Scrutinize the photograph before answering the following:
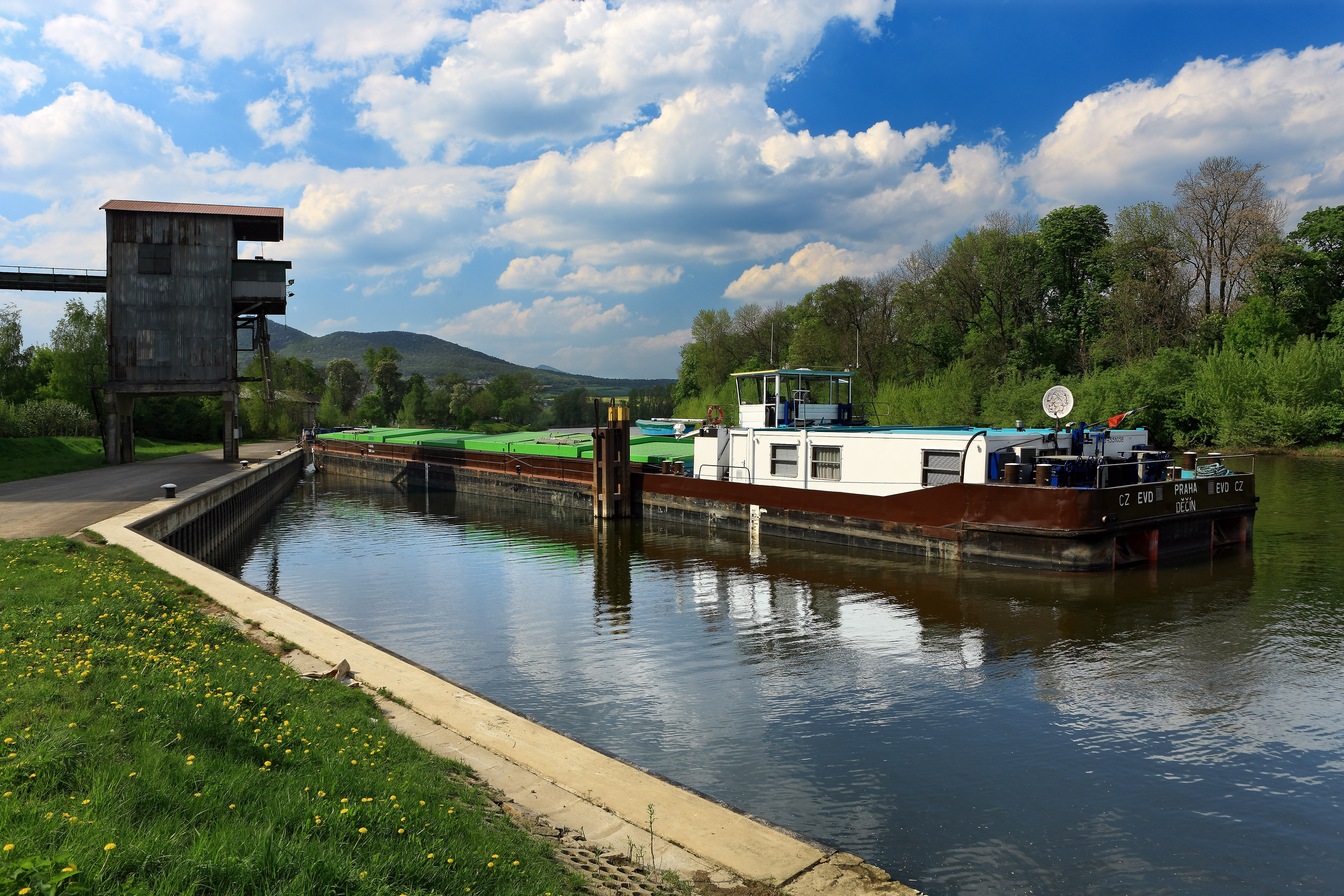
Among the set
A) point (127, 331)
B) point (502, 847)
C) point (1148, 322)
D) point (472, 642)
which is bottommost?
point (472, 642)

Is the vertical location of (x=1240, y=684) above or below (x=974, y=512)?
below

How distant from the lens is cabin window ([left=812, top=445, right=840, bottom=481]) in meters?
21.7

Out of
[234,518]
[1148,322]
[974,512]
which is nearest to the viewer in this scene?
[974,512]

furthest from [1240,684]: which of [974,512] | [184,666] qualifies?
[184,666]

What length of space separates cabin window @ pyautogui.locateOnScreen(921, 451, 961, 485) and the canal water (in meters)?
2.33

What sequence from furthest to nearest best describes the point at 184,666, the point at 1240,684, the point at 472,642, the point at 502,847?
1. the point at 472,642
2. the point at 1240,684
3. the point at 184,666
4. the point at 502,847

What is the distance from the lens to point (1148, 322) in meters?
53.2

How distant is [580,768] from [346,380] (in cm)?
13550

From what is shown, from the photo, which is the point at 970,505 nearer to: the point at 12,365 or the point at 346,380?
the point at 12,365

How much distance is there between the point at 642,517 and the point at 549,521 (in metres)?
3.60

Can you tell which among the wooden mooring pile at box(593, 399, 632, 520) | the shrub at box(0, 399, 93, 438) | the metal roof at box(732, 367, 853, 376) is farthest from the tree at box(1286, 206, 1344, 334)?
the shrub at box(0, 399, 93, 438)

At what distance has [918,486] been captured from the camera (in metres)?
19.8

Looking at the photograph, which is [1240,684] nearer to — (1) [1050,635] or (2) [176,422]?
(1) [1050,635]

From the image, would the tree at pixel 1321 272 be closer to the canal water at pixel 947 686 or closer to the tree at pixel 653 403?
the canal water at pixel 947 686
